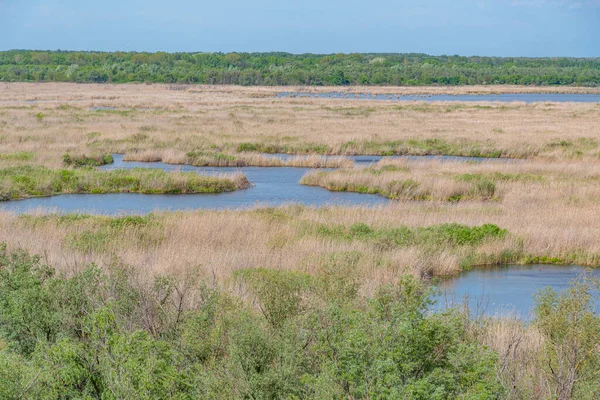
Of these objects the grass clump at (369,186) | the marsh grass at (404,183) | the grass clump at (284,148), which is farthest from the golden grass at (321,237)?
the grass clump at (284,148)

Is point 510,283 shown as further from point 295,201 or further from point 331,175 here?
point 331,175

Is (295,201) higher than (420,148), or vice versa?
(420,148)

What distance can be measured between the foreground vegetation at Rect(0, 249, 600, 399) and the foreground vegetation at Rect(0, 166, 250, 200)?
1830cm

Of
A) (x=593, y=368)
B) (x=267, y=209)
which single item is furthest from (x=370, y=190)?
(x=593, y=368)

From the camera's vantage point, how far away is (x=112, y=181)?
27.0m

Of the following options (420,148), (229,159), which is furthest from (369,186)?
(420,148)

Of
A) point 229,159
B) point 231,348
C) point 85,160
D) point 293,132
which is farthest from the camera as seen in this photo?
point 293,132

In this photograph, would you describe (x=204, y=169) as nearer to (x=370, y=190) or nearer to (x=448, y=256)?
(x=370, y=190)

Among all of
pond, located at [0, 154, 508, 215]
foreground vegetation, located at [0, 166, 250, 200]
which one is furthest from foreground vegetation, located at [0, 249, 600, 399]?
foreground vegetation, located at [0, 166, 250, 200]

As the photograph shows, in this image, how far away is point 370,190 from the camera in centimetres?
2697

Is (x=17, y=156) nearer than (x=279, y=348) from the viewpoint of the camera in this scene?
No

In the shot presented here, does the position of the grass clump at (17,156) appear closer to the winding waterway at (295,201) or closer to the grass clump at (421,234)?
the winding waterway at (295,201)

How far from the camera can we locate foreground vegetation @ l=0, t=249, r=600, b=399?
6.00m

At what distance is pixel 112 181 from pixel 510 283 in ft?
55.9
